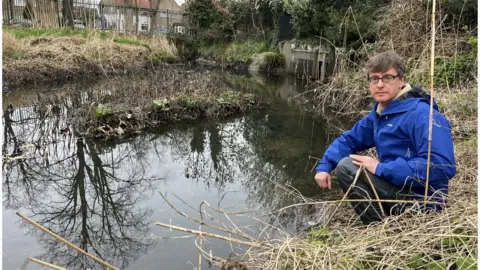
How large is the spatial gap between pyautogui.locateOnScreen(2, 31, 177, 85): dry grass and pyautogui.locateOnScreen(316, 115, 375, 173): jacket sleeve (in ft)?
32.4

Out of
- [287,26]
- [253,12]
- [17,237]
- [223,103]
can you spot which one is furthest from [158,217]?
[253,12]

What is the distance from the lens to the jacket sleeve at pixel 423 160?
2.20m

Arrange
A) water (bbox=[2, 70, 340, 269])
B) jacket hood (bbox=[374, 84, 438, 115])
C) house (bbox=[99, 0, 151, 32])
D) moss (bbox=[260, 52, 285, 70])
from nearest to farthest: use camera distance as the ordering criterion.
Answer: jacket hood (bbox=[374, 84, 438, 115]) → water (bbox=[2, 70, 340, 269]) → moss (bbox=[260, 52, 285, 70]) → house (bbox=[99, 0, 151, 32])

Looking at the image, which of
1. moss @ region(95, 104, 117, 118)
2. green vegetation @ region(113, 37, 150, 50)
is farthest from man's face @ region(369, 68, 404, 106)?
green vegetation @ region(113, 37, 150, 50)

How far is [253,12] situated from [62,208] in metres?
16.8

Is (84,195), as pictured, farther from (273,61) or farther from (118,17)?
(118,17)

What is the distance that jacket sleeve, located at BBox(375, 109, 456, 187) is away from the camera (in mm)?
2200

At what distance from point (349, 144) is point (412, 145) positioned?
59cm

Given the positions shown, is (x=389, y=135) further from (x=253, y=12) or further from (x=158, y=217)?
(x=253, y=12)

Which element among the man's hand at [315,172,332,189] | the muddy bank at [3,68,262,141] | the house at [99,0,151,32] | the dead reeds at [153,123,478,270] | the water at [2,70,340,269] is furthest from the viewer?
the house at [99,0,151,32]

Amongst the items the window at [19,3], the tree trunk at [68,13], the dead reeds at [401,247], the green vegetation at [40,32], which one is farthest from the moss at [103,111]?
the window at [19,3]

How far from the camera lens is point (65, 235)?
3262mm

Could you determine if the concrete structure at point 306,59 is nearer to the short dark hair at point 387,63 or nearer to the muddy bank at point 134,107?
the muddy bank at point 134,107

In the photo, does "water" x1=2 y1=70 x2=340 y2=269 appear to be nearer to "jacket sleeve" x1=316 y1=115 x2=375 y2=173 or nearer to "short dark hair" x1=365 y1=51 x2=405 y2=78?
"jacket sleeve" x1=316 y1=115 x2=375 y2=173
